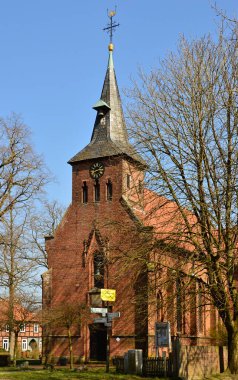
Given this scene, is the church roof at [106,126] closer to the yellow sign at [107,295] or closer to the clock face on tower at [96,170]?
the clock face on tower at [96,170]

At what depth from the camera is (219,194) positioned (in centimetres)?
1911

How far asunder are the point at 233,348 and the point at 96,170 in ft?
61.5

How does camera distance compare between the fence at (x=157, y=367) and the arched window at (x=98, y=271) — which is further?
the arched window at (x=98, y=271)

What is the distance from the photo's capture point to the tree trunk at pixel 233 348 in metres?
20.9

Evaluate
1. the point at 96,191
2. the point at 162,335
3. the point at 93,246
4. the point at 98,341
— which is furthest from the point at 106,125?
the point at 162,335

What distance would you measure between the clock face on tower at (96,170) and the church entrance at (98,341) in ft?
31.6

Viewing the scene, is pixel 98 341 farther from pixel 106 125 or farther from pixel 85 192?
pixel 106 125

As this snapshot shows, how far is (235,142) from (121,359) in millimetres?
12353

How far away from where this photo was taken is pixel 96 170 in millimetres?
37281

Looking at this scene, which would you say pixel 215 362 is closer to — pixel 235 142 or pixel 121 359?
pixel 121 359

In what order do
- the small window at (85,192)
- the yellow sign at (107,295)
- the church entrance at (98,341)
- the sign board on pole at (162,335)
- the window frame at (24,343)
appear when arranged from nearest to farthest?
1. the sign board on pole at (162,335)
2. the yellow sign at (107,295)
3. the church entrance at (98,341)
4. the small window at (85,192)
5. the window frame at (24,343)

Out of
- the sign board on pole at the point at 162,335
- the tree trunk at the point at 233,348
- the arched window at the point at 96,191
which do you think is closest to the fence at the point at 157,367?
the sign board on pole at the point at 162,335

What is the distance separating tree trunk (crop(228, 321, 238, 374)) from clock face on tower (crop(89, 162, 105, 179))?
18126mm

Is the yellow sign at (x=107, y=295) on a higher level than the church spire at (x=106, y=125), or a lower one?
lower
